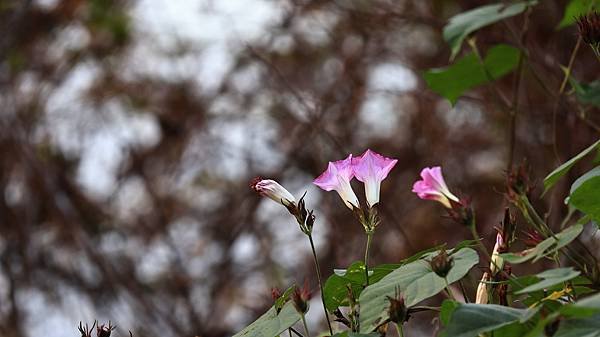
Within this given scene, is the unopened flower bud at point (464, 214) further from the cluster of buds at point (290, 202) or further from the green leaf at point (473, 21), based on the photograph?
the green leaf at point (473, 21)

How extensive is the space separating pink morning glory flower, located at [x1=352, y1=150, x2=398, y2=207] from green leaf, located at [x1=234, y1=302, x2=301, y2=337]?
14cm

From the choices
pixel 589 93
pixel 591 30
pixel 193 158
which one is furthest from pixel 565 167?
pixel 193 158

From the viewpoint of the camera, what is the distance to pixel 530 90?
10.7 feet

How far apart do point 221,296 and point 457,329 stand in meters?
3.60

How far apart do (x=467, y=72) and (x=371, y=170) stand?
74 centimetres

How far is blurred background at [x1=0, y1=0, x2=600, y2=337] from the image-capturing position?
3561 mm

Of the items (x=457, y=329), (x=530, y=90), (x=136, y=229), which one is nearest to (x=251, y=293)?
(x=136, y=229)

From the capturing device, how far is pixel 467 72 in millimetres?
1581

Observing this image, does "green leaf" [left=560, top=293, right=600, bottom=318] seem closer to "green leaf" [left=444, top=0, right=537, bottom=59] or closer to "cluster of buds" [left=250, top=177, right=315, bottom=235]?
"cluster of buds" [left=250, top=177, right=315, bottom=235]

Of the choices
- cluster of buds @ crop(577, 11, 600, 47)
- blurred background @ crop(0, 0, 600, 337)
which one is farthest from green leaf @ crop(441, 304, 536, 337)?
blurred background @ crop(0, 0, 600, 337)

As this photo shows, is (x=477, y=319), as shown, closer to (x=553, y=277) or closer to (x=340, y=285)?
(x=553, y=277)

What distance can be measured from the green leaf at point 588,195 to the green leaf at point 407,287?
108 mm

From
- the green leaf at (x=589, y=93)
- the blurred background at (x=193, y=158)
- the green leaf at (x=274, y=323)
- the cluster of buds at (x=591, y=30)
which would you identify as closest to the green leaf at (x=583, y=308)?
the green leaf at (x=274, y=323)

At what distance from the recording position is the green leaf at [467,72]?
155 cm
